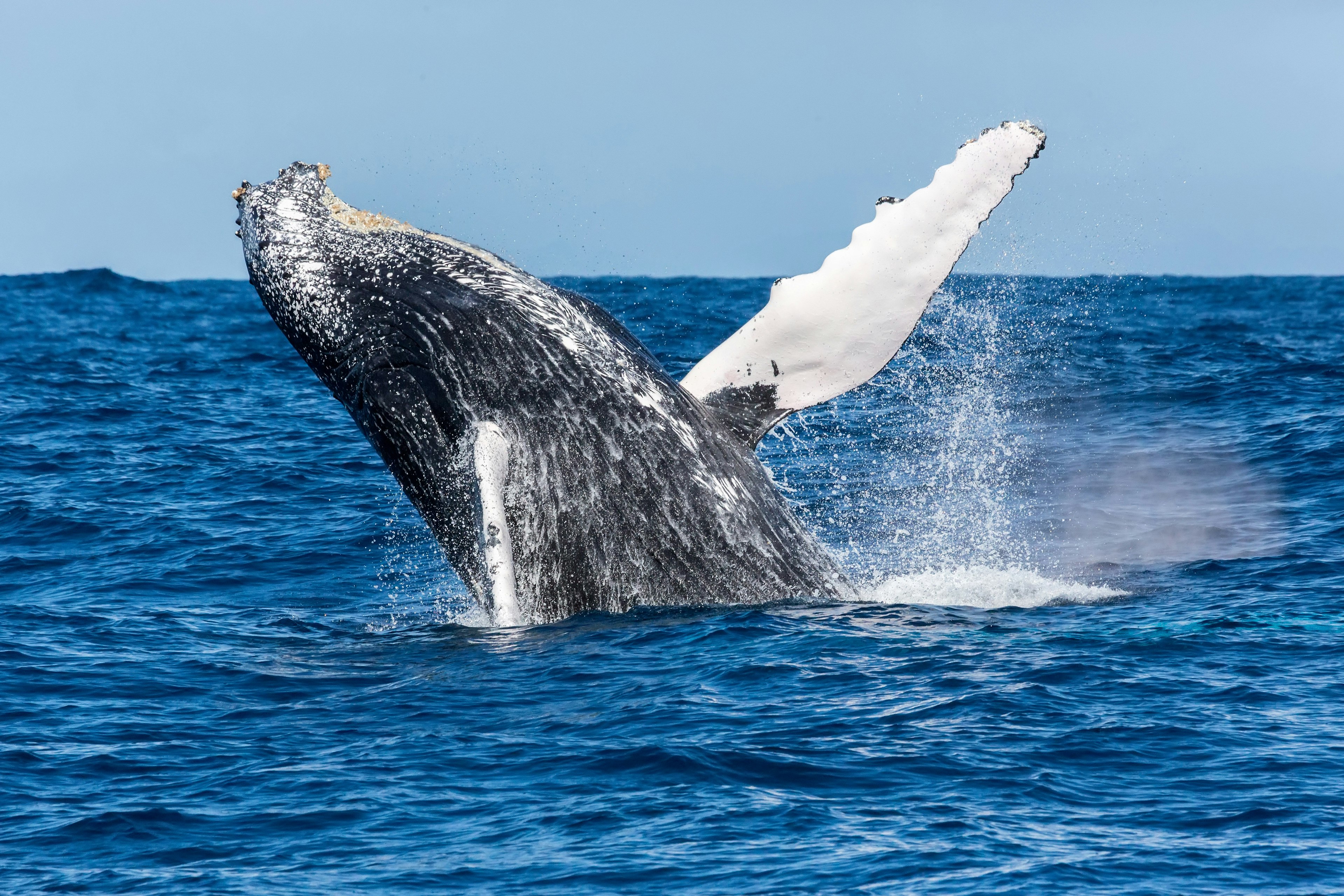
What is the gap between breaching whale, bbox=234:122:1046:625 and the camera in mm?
11039

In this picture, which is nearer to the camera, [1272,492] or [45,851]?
[45,851]

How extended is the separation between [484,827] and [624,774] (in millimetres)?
1000

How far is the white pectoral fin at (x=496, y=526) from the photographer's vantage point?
33.5 feet

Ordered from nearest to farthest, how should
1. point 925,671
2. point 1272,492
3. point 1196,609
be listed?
point 925,671 < point 1196,609 < point 1272,492

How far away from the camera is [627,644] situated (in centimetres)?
1089

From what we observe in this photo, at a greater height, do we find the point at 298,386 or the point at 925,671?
the point at 298,386

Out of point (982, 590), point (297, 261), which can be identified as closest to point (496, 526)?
point (297, 261)

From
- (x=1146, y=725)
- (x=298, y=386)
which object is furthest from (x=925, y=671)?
(x=298, y=386)

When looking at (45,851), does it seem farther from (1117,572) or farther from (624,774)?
(1117,572)

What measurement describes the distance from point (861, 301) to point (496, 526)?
327 centimetres

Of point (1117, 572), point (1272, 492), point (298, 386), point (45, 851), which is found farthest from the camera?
point (298, 386)

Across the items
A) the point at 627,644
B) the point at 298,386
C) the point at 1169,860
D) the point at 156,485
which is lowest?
the point at 1169,860

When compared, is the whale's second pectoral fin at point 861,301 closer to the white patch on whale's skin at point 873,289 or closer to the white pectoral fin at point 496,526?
the white patch on whale's skin at point 873,289

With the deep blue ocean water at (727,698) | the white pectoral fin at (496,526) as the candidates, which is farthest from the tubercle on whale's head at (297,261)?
the deep blue ocean water at (727,698)
